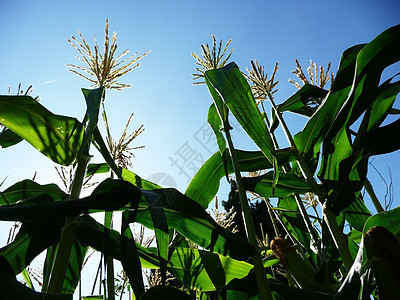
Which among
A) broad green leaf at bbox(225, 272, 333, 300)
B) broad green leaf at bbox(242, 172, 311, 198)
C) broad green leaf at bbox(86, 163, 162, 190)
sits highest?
broad green leaf at bbox(86, 163, 162, 190)

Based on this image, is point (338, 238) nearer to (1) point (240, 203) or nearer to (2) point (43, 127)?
(1) point (240, 203)

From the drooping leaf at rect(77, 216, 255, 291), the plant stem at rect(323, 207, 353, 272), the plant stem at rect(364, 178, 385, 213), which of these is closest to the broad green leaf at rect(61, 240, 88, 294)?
the drooping leaf at rect(77, 216, 255, 291)

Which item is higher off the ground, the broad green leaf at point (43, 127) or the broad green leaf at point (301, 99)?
the broad green leaf at point (301, 99)

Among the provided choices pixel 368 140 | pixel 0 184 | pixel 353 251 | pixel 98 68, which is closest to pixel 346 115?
pixel 368 140

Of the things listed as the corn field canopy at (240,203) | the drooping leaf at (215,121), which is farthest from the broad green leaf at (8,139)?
Result: the drooping leaf at (215,121)

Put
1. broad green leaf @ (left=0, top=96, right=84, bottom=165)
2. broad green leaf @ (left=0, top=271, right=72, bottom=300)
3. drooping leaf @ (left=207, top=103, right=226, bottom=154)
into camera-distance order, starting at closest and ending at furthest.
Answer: broad green leaf @ (left=0, top=271, right=72, bottom=300)
broad green leaf @ (left=0, top=96, right=84, bottom=165)
drooping leaf @ (left=207, top=103, right=226, bottom=154)

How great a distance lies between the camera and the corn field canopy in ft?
2.13

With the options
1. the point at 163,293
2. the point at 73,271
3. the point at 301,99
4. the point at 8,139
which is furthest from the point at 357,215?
the point at 8,139

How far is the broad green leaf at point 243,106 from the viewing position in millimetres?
911

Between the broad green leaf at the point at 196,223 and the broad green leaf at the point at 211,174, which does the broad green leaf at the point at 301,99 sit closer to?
the broad green leaf at the point at 211,174

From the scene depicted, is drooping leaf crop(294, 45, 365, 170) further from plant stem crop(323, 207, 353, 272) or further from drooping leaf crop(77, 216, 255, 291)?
drooping leaf crop(77, 216, 255, 291)

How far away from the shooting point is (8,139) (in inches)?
44.9

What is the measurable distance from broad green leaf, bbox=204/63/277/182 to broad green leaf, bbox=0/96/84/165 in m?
0.42

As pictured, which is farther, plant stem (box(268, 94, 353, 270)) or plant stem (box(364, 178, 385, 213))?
plant stem (box(364, 178, 385, 213))
